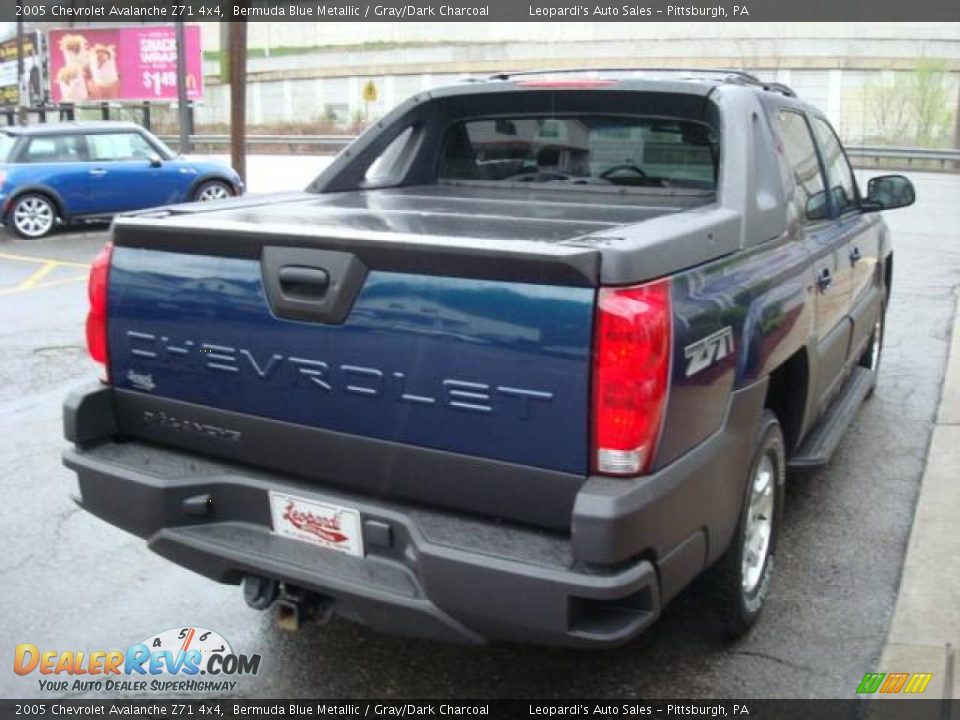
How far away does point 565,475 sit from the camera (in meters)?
2.59

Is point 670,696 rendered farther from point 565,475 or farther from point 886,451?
point 886,451

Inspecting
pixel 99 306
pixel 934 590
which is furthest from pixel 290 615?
pixel 934 590

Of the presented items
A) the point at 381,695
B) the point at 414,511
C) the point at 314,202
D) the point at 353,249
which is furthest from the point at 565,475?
the point at 314,202

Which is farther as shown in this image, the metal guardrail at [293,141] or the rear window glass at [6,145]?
the metal guardrail at [293,141]

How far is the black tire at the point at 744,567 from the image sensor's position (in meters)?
3.23

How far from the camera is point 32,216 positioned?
563 inches

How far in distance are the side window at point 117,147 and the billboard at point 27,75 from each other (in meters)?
17.9

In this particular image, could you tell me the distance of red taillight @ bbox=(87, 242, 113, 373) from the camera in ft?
10.8

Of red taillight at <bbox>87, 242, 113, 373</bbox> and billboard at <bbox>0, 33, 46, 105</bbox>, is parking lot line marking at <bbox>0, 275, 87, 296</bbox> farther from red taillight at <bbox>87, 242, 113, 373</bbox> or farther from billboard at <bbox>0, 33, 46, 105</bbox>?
billboard at <bbox>0, 33, 46, 105</bbox>

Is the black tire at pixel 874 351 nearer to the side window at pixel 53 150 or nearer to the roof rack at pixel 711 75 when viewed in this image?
the roof rack at pixel 711 75

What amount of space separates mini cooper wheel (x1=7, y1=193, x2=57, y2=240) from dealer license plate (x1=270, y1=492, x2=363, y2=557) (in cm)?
1288

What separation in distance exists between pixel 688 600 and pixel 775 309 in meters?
1.16

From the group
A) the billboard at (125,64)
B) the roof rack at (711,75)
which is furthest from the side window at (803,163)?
the billboard at (125,64)

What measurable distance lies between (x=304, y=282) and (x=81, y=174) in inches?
509
